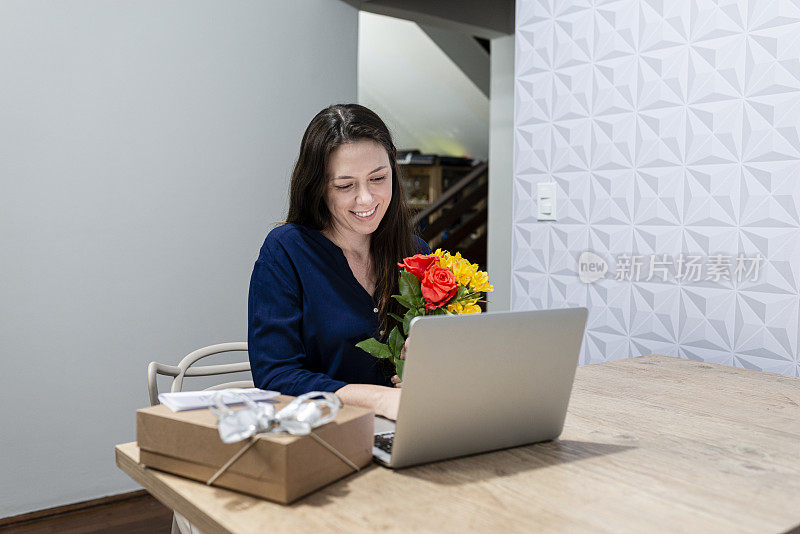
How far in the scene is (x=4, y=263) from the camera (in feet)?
7.95

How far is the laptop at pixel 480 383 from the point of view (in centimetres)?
92

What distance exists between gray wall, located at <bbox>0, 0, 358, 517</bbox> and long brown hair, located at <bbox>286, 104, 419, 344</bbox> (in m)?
1.34

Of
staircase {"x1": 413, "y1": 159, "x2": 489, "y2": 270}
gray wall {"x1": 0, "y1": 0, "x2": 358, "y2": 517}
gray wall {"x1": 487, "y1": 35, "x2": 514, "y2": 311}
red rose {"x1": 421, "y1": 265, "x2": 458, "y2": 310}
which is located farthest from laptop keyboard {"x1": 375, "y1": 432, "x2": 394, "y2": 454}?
staircase {"x1": 413, "y1": 159, "x2": 489, "y2": 270}

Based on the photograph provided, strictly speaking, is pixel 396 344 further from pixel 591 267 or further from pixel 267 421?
pixel 591 267

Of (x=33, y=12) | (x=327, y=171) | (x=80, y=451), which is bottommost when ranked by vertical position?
(x=80, y=451)

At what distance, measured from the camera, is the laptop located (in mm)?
918

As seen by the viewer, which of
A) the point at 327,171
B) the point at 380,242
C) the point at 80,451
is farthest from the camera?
the point at 80,451

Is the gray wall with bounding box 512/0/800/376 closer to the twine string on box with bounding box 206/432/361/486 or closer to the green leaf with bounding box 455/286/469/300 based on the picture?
the green leaf with bounding box 455/286/469/300

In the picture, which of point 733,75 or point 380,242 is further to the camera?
point 733,75

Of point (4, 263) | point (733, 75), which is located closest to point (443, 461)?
point (733, 75)

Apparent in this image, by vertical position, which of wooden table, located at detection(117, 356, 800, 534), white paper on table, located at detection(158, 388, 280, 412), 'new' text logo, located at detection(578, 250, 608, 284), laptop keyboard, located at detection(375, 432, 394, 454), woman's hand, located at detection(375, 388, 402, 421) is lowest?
wooden table, located at detection(117, 356, 800, 534)

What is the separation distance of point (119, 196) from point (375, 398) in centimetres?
181

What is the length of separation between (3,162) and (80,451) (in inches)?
42.5

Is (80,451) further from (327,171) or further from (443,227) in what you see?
(443,227)
